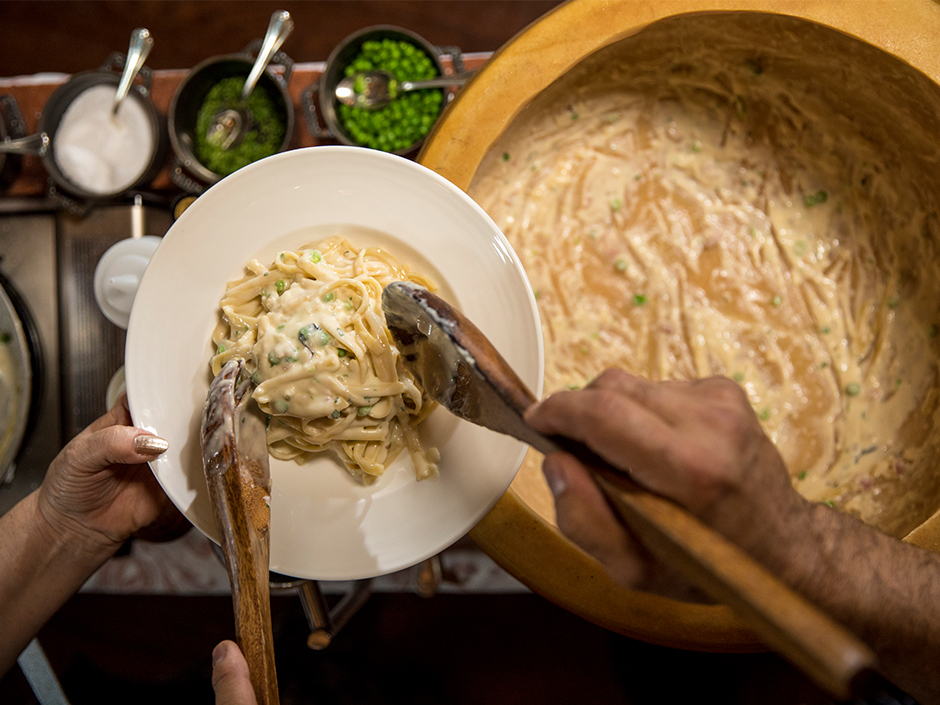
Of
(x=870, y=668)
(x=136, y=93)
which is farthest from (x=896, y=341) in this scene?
(x=136, y=93)

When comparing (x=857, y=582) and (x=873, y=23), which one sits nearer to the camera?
(x=857, y=582)

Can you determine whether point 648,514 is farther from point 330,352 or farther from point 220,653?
point 220,653

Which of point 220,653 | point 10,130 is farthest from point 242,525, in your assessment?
point 10,130

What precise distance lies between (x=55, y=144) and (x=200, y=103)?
0.41 meters

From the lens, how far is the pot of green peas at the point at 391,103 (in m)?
1.64

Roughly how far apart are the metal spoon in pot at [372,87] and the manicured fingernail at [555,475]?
1.27 meters

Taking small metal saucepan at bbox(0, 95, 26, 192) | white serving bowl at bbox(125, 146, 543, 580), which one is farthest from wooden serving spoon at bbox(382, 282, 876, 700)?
small metal saucepan at bbox(0, 95, 26, 192)

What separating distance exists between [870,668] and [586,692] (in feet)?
5.89

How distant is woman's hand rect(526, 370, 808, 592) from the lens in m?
0.71

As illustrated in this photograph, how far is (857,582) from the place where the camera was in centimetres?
88

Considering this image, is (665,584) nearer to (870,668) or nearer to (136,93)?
(870,668)

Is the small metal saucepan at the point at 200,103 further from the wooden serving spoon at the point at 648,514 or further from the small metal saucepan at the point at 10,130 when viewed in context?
the wooden serving spoon at the point at 648,514

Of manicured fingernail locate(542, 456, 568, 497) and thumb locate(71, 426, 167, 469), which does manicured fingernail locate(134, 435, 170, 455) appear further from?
manicured fingernail locate(542, 456, 568, 497)

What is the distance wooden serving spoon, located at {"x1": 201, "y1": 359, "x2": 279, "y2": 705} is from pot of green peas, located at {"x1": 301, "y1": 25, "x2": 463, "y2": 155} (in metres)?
0.93
